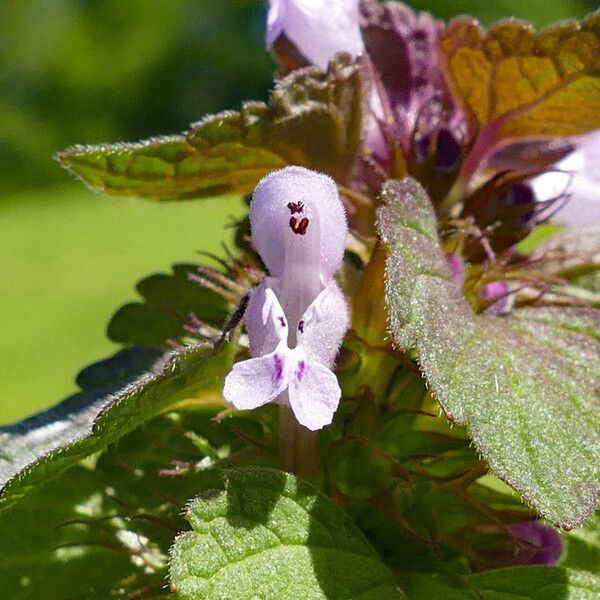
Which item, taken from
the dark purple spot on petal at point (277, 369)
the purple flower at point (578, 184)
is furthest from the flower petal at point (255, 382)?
the purple flower at point (578, 184)

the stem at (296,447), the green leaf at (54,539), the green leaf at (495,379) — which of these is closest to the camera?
the green leaf at (495,379)

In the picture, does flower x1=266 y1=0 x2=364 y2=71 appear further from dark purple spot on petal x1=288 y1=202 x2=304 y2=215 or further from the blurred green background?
the blurred green background

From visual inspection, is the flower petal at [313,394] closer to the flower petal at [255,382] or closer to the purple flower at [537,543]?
the flower petal at [255,382]

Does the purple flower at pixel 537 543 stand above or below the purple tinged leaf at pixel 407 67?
below

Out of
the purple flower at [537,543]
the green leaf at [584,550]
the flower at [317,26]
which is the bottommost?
the green leaf at [584,550]

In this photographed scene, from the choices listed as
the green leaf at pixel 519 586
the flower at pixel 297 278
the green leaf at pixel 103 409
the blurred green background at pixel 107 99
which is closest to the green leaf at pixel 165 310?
the green leaf at pixel 103 409

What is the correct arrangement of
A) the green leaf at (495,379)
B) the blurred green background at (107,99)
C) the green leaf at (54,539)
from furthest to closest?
1. the blurred green background at (107,99)
2. the green leaf at (54,539)
3. the green leaf at (495,379)

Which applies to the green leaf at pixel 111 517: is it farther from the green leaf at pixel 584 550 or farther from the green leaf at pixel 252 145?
the green leaf at pixel 584 550

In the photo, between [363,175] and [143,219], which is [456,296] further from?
[143,219]

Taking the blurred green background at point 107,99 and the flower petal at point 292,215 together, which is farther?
the blurred green background at point 107,99
